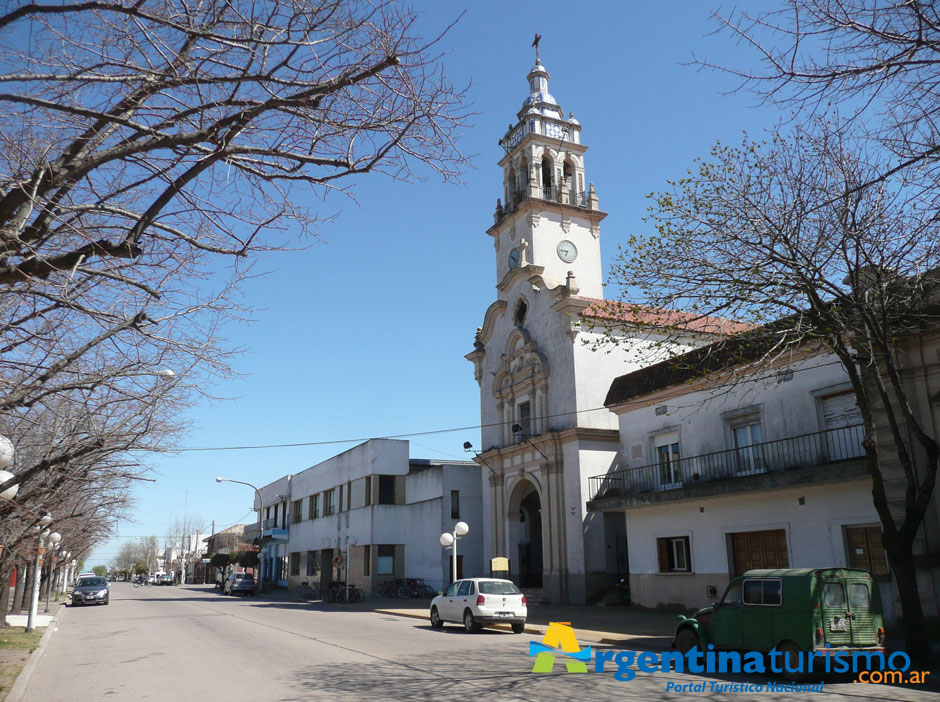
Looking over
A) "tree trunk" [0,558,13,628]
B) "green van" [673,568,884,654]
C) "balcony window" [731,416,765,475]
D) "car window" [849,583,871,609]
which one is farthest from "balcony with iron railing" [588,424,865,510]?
"tree trunk" [0,558,13,628]

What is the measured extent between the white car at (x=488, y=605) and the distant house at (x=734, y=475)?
637 centimetres

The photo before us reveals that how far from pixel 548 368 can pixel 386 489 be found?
1711cm

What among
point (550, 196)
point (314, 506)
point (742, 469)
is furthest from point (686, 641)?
point (314, 506)

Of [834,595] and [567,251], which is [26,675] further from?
[567,251]

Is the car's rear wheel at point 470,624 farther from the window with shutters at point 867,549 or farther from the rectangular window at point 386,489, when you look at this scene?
the rectangular window at point 386,489

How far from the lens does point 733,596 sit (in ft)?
42.7

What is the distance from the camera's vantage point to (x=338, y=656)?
14820 millimetres

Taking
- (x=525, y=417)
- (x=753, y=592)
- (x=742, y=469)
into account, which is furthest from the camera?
(x=525, y=417)

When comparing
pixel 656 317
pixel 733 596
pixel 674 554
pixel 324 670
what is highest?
pixel 656 317

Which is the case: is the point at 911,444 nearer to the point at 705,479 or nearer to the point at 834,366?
the point at 834,366

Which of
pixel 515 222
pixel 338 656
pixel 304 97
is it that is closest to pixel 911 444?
pixel 338 656

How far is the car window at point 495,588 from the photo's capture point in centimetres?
2022

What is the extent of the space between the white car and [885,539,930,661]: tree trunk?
9.63 metres

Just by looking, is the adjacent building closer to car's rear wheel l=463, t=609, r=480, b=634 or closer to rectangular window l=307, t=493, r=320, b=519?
rectangular window l=307, t=493, r=320, b=519
